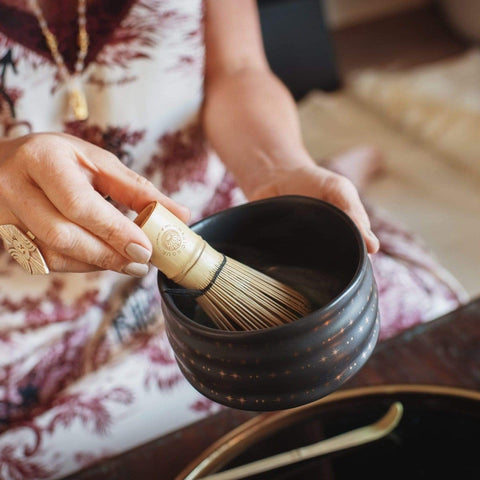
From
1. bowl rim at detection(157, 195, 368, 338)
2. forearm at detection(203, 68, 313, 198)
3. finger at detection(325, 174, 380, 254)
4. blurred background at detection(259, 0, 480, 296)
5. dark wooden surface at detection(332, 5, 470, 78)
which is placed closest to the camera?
Result: bowl rim at detection(157, 195, 368, 338)

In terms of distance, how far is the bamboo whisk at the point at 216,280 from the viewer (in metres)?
0.41

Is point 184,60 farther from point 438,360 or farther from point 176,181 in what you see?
point 438,360

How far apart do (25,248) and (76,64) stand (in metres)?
0.34

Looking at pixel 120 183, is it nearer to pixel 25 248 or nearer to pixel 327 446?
pixel 25 248

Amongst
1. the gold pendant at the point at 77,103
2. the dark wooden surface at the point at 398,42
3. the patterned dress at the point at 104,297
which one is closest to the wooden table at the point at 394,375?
the patterned dress at the point at 104,297

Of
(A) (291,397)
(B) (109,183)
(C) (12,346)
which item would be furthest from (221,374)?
(C) (12,346)

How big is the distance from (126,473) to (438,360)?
0.32m

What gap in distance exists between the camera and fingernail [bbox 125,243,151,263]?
15.9 inches

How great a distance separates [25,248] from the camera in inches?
18.4

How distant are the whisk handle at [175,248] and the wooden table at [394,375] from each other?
0.21 metres

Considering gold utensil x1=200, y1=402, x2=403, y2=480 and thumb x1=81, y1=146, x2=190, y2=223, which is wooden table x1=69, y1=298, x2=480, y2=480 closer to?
gold utensil x1=200, y1=402, x2=403, y2=480

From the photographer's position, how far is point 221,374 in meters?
0.40

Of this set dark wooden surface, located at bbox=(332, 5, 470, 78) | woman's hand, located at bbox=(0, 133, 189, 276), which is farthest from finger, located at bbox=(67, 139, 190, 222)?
dark wooden surface, located at bbox=(332, 5, 470, 78)

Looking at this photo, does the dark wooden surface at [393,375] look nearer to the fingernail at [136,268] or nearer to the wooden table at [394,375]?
the wooden table at [394,375]
